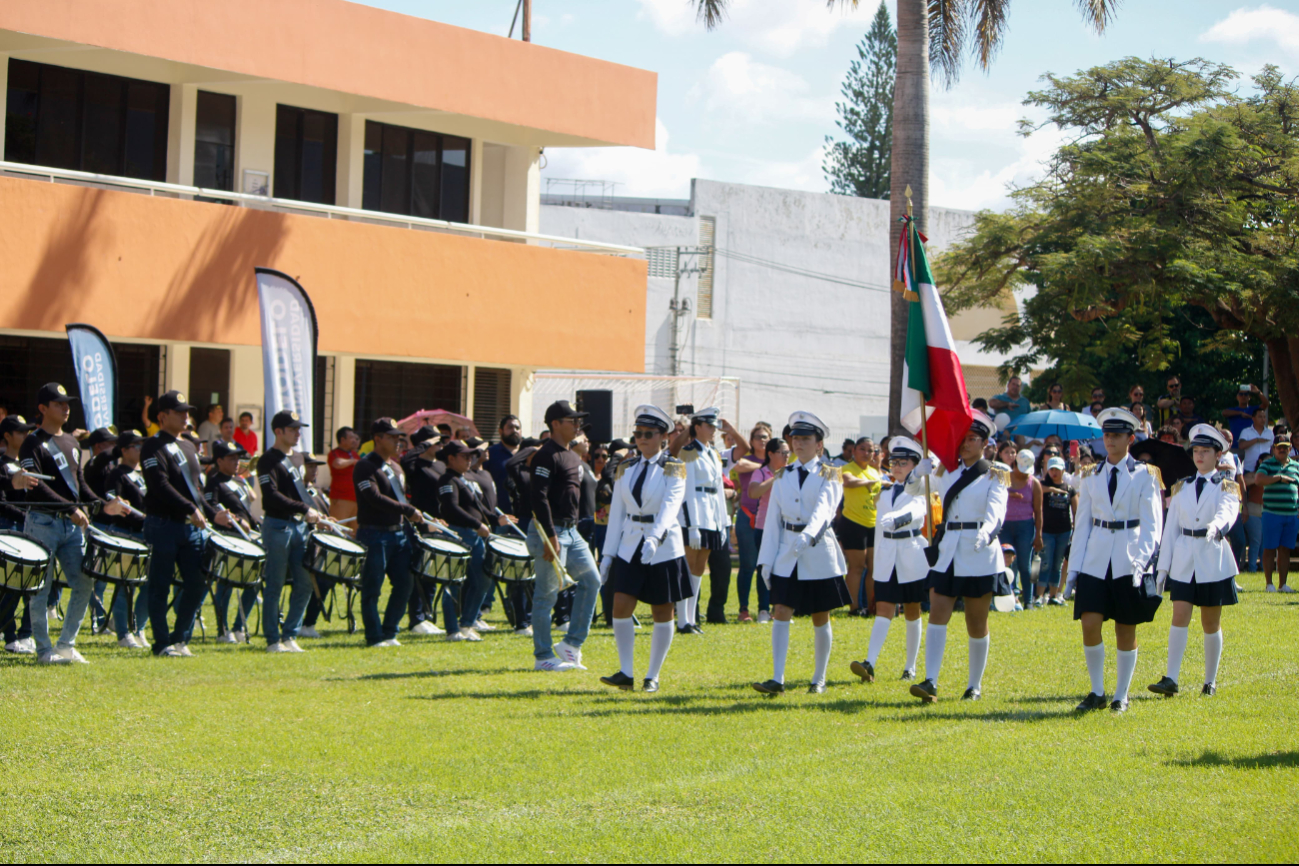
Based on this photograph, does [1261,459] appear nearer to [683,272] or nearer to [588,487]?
[588,487]

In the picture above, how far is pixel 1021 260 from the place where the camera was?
2833 centimetres

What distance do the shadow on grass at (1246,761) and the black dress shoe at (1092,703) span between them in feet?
5.15

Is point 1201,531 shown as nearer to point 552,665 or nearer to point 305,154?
point 552,665

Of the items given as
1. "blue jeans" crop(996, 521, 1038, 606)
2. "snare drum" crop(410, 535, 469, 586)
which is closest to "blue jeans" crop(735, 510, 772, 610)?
"blue jeans" crop(996, 521, 1038, 606)

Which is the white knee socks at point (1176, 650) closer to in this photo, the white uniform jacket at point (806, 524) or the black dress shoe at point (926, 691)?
the black dress shoe at point (926, 691)

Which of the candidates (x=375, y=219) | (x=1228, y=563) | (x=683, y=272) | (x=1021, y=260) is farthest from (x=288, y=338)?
(x=683, y=272)

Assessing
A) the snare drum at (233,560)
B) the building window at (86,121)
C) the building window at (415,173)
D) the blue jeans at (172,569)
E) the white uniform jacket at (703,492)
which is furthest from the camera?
the building window at (415,173)

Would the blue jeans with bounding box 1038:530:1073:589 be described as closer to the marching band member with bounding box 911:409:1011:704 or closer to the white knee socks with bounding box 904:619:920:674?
the white knee socks with bounding box 904:619:920:674

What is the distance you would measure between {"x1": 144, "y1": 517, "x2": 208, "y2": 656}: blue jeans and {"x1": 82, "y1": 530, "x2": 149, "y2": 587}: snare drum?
0.19m

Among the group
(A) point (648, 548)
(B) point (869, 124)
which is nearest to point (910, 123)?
(A) point (648, 548)

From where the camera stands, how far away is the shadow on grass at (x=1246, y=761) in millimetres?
8109

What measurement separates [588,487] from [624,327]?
478 inches

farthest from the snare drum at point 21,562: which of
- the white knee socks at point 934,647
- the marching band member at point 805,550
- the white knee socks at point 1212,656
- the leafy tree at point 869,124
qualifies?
the leafy tree at point 869,124

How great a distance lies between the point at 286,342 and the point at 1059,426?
1109 centimetres
